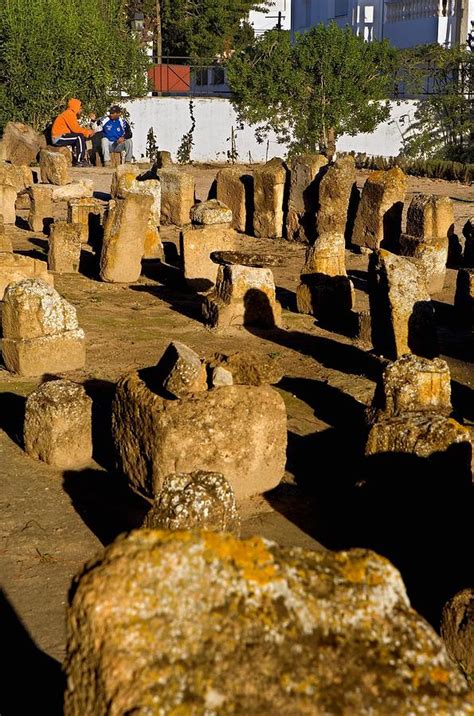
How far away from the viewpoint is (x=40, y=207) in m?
19.8

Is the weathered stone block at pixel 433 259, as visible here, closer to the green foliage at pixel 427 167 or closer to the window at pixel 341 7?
the green foliage at pixel 427 167

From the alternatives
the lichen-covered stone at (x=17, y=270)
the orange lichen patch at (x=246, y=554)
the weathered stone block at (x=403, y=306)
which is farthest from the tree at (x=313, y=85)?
the orange lichen patch at (x=246, y=554)

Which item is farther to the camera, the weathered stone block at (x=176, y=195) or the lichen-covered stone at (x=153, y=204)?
the weathered stone block at (x=176, y=195)

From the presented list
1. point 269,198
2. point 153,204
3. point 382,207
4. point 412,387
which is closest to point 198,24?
point 269,198

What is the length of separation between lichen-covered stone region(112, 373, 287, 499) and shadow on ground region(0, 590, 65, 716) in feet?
6.10

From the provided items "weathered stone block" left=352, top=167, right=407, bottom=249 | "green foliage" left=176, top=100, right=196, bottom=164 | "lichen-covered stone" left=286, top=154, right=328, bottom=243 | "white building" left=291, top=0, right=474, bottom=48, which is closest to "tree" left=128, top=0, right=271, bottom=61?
"white building" left=291, top=0, right=474, bottom=48

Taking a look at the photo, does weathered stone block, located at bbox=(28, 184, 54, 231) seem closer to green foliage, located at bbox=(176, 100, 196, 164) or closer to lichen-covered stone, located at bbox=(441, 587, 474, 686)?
green foliage, located at bbox=(176, 100, 196, 164)

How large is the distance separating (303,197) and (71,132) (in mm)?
12052

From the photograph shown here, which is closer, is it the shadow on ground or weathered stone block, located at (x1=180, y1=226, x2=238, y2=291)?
the shadow on ground

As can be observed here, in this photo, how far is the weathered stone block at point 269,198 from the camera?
19.0 m

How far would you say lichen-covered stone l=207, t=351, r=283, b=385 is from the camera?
8742mm

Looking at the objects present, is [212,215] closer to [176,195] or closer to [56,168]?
[176,195]

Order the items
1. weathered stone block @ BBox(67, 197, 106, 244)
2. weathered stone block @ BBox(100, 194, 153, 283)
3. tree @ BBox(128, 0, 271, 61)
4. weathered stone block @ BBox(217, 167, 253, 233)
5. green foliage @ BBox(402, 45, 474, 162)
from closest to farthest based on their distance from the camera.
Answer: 1. weathered stone block @ BBox(100, 194, 153, 283)
2. weathered stone block @ BBox(67, 197, 106, 244)
3. weathered stone block @ BBox(217, 167, 253, 233)
4. green foliage @ BBox(402, 45, 474, 162)
5. tree @ BBox(128, 0, 271, 61)

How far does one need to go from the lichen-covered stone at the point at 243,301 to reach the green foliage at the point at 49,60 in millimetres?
21002
